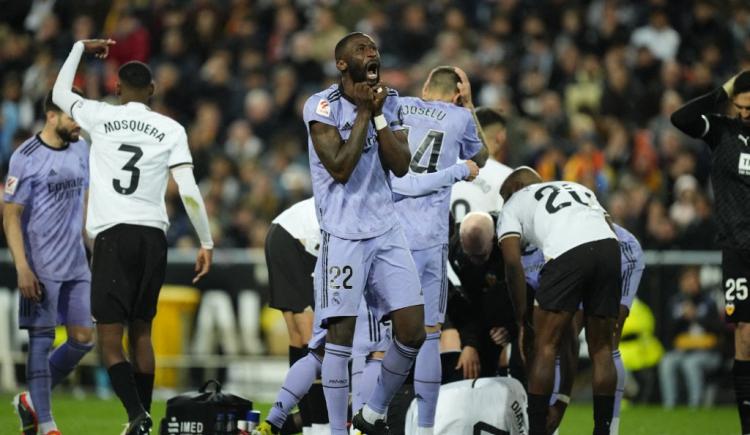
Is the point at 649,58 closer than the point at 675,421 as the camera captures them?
No

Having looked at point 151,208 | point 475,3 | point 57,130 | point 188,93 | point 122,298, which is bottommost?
point 122,298

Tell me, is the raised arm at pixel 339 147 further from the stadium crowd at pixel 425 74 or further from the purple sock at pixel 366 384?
the stadium crowd at pixel 425 74

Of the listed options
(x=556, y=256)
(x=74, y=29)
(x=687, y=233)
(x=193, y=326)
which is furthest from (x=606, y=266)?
(x=74, y=29)

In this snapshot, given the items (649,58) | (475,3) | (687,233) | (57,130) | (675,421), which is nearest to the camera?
(57,130)

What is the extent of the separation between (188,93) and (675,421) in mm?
10499

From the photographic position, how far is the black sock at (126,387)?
873cm

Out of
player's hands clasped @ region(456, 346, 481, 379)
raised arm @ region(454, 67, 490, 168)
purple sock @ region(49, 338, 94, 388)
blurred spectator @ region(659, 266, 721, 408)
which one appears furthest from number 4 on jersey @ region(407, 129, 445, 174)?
blurred spectator @ region(659, 266, 721, 408)

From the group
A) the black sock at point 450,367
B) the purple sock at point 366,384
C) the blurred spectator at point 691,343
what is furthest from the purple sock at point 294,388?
the blurred spectator at point 691,343

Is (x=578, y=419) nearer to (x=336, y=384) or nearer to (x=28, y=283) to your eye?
(x=336, y=384)

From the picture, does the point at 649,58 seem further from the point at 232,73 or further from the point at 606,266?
the point at 606,266

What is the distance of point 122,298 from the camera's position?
8.99m

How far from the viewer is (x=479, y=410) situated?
8.73m

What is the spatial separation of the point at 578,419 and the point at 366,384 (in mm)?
4684

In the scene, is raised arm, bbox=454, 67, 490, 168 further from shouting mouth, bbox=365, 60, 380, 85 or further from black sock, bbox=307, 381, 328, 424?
black sock, bbox=307, 381, 328, 424
